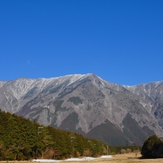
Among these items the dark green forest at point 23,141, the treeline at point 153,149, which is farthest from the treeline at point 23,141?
the treeline at point 153,149

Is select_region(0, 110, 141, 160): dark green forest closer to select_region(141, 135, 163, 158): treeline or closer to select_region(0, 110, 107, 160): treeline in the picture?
select_region(0, 110, 107, 160): treeline

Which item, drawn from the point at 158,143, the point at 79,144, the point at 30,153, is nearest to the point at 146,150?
the point at 158,143

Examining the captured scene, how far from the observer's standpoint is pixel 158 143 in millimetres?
146375

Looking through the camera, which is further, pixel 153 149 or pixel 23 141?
pixel 153 149

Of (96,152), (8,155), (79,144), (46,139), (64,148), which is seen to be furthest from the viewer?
(96,152)

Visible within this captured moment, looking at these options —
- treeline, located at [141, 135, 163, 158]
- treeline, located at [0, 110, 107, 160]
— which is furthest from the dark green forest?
treeline, located at [141, 135, 163, 158]

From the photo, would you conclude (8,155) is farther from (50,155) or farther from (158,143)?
(158,143)

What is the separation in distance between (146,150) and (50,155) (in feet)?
167

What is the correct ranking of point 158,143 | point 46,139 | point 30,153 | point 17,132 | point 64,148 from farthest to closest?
1. point 158,143
2. point 64,148
3. point 46,139
4. point 30,153
5. point 17,132

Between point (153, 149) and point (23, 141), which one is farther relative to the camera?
point (153, 149)

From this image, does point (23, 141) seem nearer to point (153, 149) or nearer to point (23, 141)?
point (23, 141)

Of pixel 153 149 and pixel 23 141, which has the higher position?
pixel 23 141

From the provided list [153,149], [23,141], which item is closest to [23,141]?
[23,141]

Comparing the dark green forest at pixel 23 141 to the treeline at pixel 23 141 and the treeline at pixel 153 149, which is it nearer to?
the treeline at pixel 23 141
